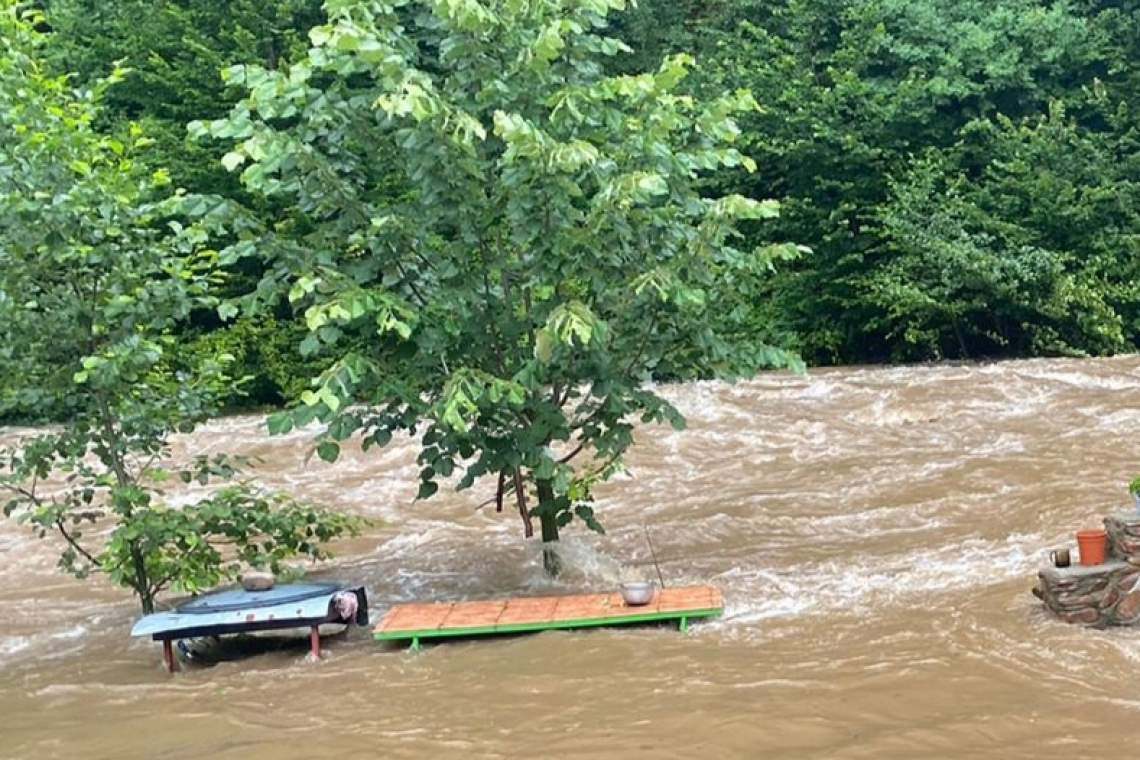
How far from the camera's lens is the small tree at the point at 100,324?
6.75 meters

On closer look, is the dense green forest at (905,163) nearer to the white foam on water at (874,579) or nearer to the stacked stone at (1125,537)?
the white foam on water at (874,579)

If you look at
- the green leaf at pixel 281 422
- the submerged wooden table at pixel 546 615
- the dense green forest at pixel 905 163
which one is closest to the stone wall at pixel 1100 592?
the submerged wooden table at pixel 546 615

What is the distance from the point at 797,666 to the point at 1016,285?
1517cm

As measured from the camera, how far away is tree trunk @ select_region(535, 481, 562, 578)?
304 inches

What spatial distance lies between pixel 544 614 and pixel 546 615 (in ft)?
0.12

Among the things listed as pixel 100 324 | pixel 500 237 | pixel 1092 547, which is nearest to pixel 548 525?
pixel 500 237

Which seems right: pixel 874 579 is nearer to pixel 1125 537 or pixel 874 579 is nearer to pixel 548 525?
pixel 1125 537

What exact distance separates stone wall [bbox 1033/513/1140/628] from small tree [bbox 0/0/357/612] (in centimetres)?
437

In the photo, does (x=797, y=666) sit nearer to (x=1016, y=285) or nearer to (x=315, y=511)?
(x=315, y=511)

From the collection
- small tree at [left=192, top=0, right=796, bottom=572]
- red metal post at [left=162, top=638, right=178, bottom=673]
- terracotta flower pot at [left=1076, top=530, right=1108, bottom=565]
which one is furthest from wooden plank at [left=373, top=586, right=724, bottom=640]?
terracotta flower pot at [left=1076, top=530, right=1108, bottom=565]

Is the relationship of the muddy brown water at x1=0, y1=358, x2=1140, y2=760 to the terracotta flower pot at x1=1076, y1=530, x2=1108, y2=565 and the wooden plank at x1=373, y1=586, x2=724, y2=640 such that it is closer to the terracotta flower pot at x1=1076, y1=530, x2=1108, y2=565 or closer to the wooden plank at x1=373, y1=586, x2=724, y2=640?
the wooden plank at x1=373, y1=586, x2=724, y2=640

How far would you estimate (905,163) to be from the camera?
832 inches

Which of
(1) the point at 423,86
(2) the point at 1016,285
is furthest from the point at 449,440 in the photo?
(2) the point at 1016,285

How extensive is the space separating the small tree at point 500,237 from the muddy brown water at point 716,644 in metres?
1.29
